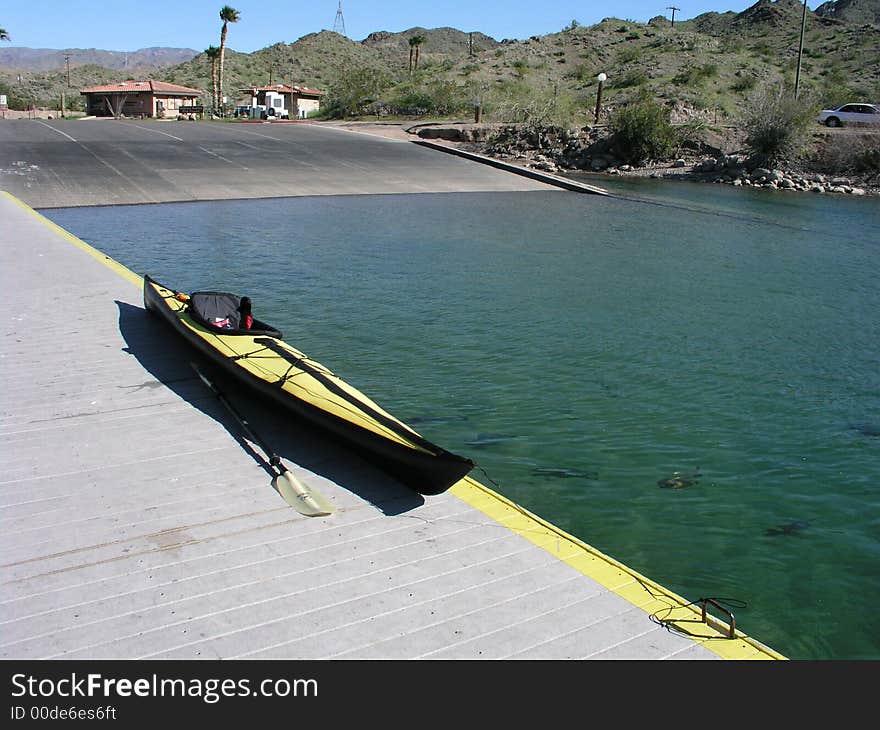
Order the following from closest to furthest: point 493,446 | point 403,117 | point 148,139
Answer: point 493,446
point 148,139
point 403,117

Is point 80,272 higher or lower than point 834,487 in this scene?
higher

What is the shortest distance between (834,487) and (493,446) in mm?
2975

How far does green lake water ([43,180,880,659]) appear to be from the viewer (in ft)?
20.5

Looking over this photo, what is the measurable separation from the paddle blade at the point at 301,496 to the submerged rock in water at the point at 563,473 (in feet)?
7.88

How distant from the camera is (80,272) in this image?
1243 centimetres

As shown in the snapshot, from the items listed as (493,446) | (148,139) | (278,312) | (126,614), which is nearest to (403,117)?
(148,139)

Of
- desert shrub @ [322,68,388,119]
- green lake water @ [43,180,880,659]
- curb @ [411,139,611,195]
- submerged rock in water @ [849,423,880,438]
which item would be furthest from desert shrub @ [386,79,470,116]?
submerged rock in water @ [849,423,880,438]

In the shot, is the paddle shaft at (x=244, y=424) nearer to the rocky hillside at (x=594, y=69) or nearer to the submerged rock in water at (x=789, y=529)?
the submerged rock in water at (x=789, y=529)

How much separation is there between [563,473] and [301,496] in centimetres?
272

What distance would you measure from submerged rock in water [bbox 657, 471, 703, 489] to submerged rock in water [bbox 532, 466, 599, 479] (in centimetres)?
57

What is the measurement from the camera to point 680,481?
24.0ft

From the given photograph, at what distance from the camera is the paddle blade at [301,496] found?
5.41m

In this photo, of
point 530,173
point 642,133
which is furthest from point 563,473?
point 642,133
